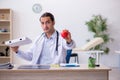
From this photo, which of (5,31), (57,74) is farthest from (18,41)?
(5,31)

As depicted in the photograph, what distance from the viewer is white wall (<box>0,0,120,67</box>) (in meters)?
7.52

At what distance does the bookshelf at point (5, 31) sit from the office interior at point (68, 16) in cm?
16

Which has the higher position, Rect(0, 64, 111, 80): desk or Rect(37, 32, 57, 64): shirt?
Rect(37, 32, 57, 64): shirt

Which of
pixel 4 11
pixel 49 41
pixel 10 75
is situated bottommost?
pixel 10 75

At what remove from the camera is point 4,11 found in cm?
742

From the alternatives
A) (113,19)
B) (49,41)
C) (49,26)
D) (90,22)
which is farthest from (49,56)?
(113,19)

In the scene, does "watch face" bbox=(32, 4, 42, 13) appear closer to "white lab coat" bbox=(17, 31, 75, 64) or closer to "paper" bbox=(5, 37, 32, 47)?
"white lab coat" bbox=(17, 31, 75, 64)

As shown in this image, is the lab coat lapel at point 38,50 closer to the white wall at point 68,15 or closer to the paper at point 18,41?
the paper at point 18,41

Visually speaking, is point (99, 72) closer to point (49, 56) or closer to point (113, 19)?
point (49, 56)

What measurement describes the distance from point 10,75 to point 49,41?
740 millimetres

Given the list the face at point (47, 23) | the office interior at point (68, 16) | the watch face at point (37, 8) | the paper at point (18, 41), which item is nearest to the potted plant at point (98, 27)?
the office interior at point (68, 16)

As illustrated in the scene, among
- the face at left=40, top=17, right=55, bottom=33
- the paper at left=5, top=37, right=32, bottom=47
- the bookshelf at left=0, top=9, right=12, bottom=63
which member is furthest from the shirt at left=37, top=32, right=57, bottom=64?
the bookshelf at left=0, top=9, right=12, bottom=63

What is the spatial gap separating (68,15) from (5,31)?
6.67 ft

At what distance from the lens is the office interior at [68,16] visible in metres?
7.52
